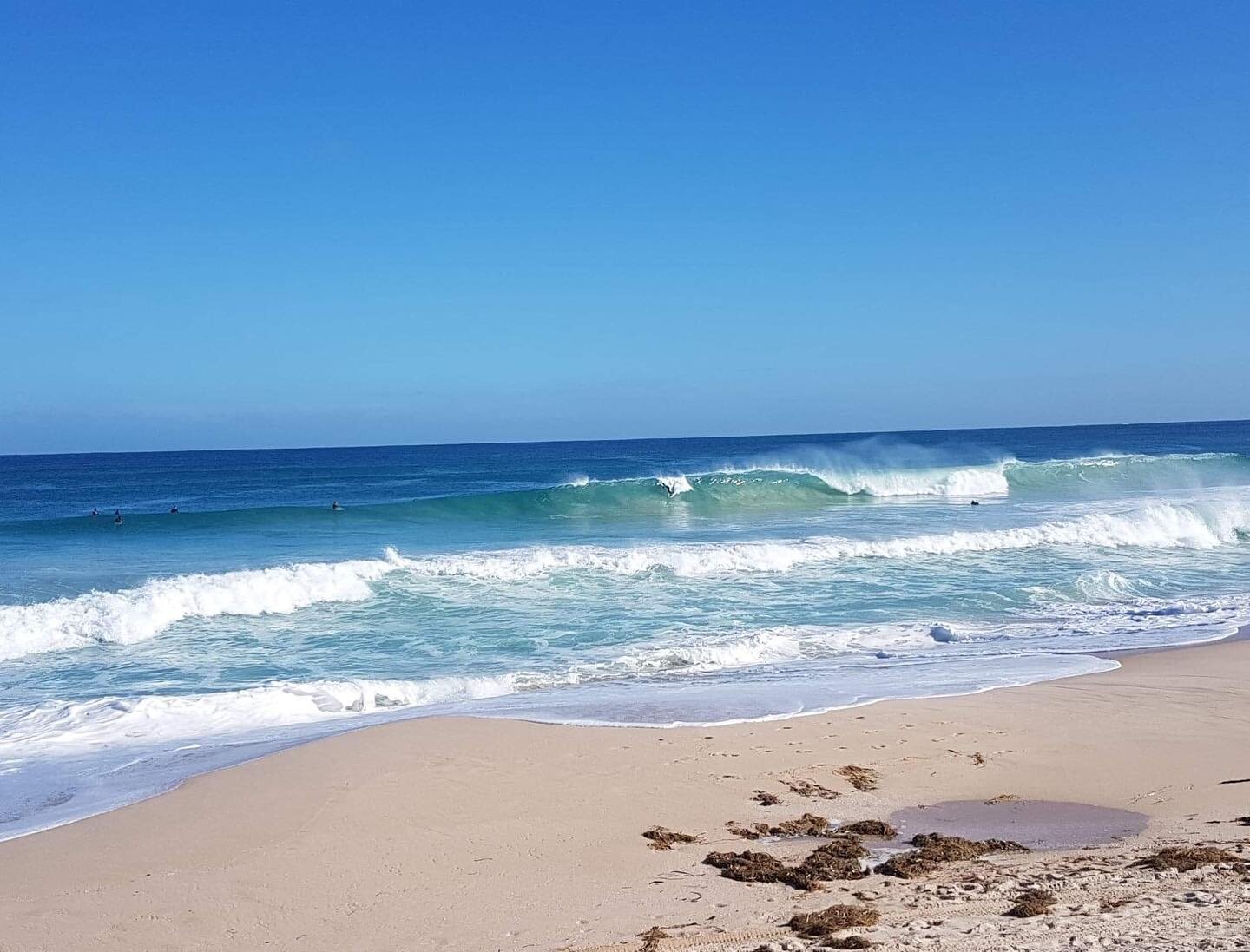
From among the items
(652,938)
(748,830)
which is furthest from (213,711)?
(652,938)

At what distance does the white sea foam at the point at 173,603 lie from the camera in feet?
42.0

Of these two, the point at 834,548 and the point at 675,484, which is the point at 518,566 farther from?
the point at 675,484

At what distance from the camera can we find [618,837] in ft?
17.8

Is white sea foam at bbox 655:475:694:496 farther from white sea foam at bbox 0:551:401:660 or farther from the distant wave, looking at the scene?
white sea foam at bbox 0:551:401:660

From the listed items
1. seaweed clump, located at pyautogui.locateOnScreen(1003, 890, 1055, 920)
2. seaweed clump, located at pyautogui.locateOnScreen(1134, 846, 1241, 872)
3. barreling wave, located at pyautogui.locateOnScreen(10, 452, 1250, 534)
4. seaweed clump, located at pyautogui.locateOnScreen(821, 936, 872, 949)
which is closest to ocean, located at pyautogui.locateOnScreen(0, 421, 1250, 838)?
barreling wave, located at pyautogui.locateOnScreen(10, 452, 1250, 534)

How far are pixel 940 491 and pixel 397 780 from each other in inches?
1290

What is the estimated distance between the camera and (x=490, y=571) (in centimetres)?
1792

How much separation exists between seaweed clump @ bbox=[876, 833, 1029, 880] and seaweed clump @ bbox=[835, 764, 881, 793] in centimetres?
95

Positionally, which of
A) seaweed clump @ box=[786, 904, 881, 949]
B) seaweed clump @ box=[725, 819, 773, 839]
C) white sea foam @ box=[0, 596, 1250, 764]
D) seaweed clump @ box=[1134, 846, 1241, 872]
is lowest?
white sea foam @ box=[0, 596, 1250, 764]

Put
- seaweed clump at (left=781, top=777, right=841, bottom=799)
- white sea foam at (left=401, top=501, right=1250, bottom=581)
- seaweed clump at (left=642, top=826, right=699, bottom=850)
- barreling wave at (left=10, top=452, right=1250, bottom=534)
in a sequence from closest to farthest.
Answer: seaweed clump at (left=642, top=826, right=699, bottom=850) → seaweed clump at (left=781, top=777, right=841, bottom=799) → white sea foam at (left=401, top=501, right=1250, bottom=581) → barreling wave at (left=10, top=452, right=1250, bottom=534)

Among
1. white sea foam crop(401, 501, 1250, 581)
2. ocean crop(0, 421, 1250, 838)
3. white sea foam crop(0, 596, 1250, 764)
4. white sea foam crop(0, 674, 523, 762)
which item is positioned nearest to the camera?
white sea foam crop(0, 674, 523, 762)

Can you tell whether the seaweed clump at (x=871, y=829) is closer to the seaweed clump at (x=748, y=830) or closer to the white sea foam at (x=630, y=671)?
the seaweed clump at (x=748, y=830)

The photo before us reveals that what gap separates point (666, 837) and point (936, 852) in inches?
56.6

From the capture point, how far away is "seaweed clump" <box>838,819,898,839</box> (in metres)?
5.38
